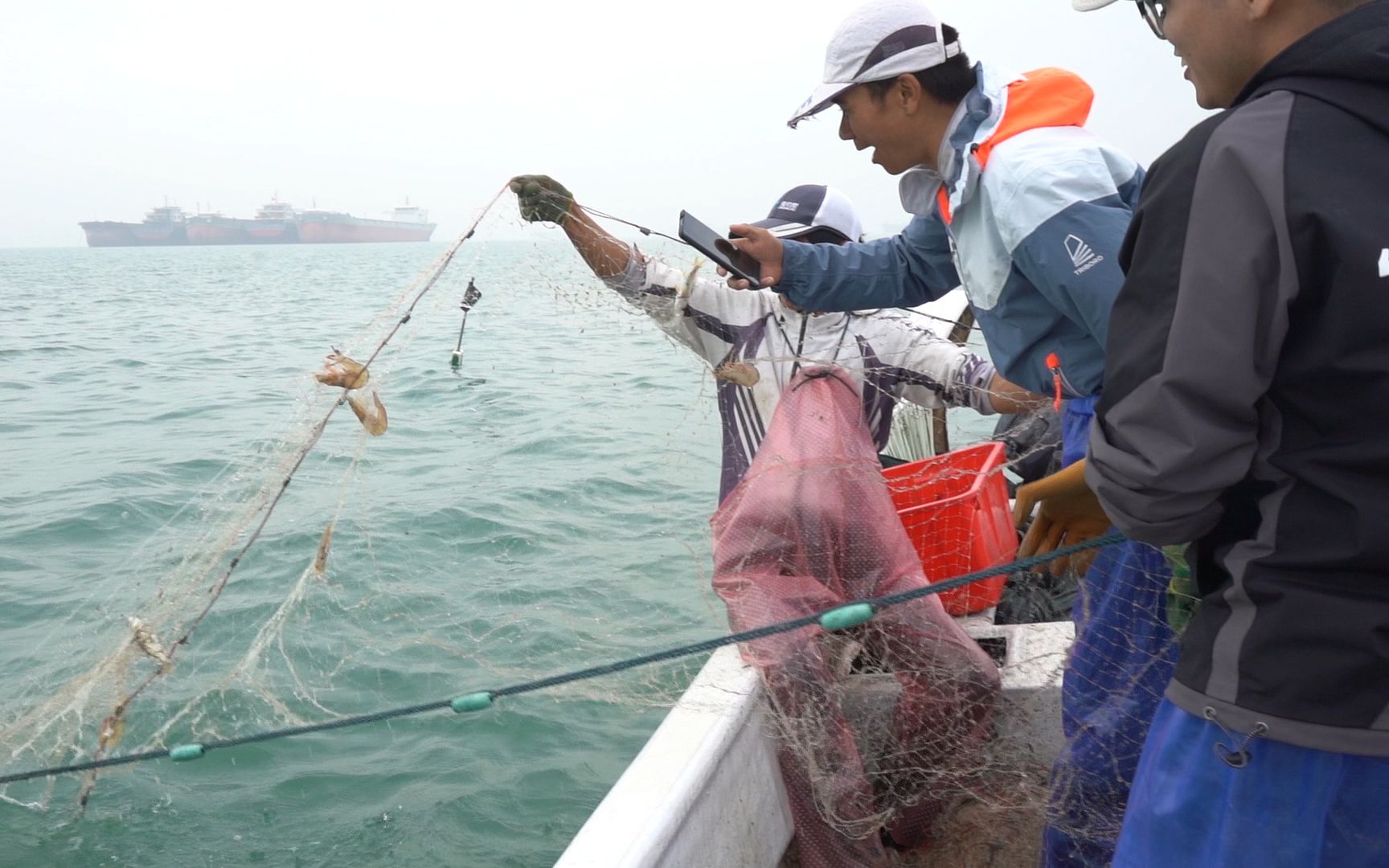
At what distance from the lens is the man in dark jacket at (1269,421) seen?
1114 millimetres

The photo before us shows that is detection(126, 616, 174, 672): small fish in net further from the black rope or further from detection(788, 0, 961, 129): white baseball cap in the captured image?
detection(788, 0, 961, 129): white baseball cap

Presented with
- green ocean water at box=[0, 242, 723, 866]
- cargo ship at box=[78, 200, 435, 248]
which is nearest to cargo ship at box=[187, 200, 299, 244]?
cargo ship at box=[78, 200, 435, 248]

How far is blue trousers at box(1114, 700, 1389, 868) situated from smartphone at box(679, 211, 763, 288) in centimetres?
166

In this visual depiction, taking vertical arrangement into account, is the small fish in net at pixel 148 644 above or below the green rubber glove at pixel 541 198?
below

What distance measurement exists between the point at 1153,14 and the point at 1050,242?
0.49m

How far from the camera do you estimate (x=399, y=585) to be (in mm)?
5863

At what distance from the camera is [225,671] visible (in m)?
4.73

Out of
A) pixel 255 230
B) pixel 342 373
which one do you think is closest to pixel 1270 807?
pixel 342 373

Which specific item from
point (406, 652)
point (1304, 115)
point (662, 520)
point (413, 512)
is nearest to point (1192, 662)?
point (1304, 115)

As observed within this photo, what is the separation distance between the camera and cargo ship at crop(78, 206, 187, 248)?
99.4 metres

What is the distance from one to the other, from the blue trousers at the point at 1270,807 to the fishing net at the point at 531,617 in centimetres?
62

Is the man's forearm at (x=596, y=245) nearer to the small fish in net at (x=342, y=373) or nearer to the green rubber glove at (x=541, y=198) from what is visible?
the green rubber glove at (x=541, y=198)

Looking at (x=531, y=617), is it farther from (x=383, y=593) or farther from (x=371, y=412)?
(x=371, y=412)

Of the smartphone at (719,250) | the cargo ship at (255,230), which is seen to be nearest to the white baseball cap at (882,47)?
the smartphone at (719,250)
